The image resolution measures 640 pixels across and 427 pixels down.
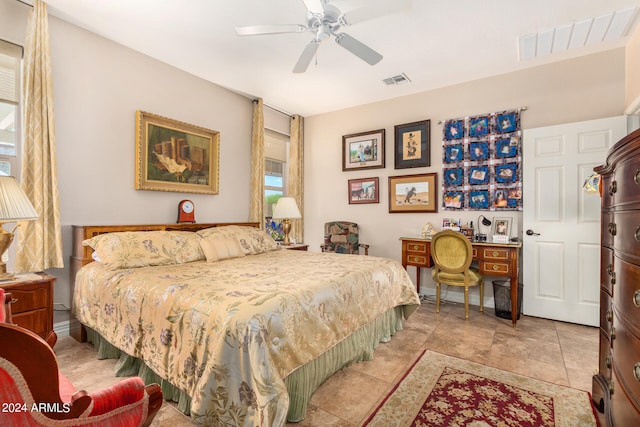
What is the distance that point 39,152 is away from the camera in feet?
7.79

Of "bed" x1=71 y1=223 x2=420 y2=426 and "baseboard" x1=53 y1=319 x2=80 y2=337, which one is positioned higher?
"bed" x1=71 y1=223 x2=420 y2=426

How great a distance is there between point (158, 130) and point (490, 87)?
3937mm

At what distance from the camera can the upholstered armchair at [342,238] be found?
14.6 feet

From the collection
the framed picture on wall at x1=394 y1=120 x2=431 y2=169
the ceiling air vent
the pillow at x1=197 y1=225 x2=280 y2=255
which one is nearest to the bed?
the pillow at x1=197 y1=225 x2=280 y2=255

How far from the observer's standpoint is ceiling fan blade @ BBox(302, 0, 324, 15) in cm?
201

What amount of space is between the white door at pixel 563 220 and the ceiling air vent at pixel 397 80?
1510 mm

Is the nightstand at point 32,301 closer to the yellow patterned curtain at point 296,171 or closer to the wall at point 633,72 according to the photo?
→ the yellow patterned curtain at point 296,171

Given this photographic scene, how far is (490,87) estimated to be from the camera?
363 cm

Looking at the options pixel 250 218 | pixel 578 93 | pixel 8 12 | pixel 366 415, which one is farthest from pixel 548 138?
pixel 8 12

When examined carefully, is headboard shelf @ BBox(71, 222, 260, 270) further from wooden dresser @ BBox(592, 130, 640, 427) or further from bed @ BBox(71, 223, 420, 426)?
wooden dresser @ BBox(592, 130, 640, 427)

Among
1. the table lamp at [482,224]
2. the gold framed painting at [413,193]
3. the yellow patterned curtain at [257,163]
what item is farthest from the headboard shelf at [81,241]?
the table lamp at [482,224]

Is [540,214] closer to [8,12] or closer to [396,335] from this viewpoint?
[396,335]

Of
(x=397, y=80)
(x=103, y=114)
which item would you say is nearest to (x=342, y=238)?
(x=397, y=80)

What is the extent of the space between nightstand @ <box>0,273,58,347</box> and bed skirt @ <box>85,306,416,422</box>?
1.18 feet
